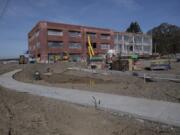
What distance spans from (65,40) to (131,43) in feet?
106

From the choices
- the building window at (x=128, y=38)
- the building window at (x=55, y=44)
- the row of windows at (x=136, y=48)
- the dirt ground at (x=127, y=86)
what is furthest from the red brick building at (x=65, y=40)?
the dirt ground at (x=127, y=86)

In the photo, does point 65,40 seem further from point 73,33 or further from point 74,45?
point 73,33

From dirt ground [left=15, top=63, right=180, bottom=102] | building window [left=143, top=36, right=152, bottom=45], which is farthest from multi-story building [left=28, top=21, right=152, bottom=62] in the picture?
dirt ground [left=15, top=63, right=180, bottom=102]

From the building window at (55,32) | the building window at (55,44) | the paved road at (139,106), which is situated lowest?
the paved road at (139,106)

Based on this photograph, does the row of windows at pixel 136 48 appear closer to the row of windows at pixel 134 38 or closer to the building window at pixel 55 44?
the row of windows at pixel 134 38

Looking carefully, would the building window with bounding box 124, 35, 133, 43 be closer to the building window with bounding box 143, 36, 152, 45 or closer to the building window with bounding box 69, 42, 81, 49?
the building window with bounding box 143, 36, 152, 45

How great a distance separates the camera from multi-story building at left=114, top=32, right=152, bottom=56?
7542 centimetres

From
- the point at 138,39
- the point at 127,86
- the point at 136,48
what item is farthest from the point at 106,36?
the point at 127,86

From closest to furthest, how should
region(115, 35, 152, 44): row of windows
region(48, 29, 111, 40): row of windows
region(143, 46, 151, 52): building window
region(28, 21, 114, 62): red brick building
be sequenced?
region(28, 21, 114, 62): red brick building → region(48, 29, 111, 40): row of windows → region(115, 35, 152, 44): row of windows → region(143, 46, 151, 52): building window

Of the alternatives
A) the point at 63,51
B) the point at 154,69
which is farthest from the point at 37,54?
the point at 154,69

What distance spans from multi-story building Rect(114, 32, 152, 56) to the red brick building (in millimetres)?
5662

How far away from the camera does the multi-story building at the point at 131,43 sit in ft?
247

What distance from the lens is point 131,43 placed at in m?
80.4

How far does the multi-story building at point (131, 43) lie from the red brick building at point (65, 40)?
566 cm
